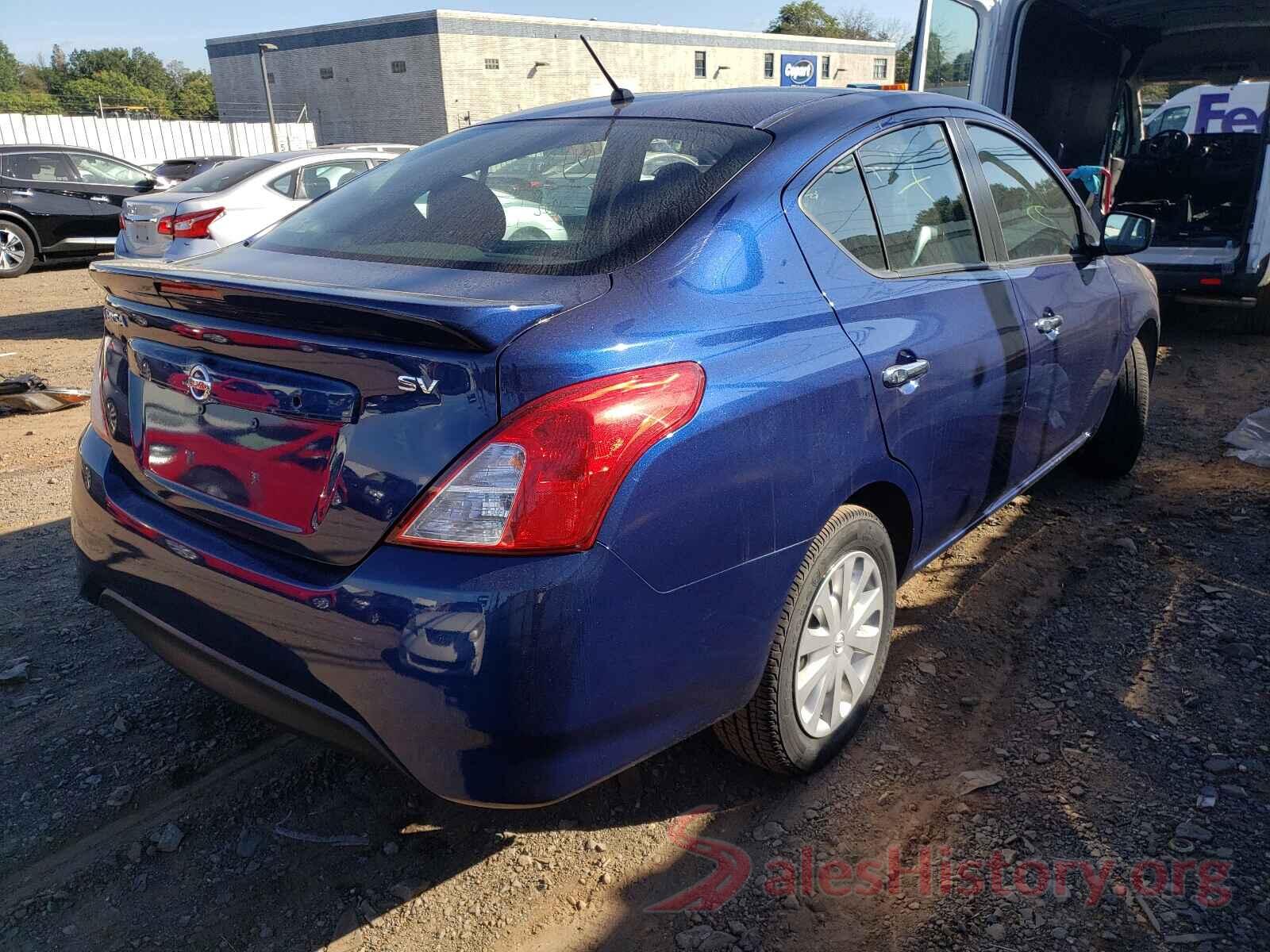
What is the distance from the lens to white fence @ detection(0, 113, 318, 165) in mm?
26281

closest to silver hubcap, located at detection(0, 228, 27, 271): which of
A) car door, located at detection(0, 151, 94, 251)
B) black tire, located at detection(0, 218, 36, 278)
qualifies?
black tire, located at detection(0, 218, 36, 278)

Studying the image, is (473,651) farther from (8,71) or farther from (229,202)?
(8,71)

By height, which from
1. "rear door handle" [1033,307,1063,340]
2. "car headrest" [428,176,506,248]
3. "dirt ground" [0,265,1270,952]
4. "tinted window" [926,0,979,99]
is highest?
"tinted window" [926,0,979,99]

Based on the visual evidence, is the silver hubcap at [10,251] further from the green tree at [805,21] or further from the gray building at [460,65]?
the green tree at [805,21]

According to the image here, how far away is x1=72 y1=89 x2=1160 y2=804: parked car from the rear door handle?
1.04ft

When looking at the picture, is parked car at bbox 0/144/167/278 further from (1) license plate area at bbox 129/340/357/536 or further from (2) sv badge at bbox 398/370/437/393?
(2) sv badge at bbox 398/370/437/393

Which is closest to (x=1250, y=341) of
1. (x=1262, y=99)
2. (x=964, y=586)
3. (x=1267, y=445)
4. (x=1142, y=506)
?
(x=1267, y=445)

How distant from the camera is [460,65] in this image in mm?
39906

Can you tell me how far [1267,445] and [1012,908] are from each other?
402 centimetres

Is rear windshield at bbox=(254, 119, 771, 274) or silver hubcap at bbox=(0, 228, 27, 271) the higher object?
rear windshield at bbox=(254, 119, 771, 274)

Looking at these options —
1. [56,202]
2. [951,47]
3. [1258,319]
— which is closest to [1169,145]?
[1258,319]

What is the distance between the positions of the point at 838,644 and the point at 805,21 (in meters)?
72.4

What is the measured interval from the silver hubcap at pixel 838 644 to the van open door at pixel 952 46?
600cm

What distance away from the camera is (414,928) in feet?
6.92
